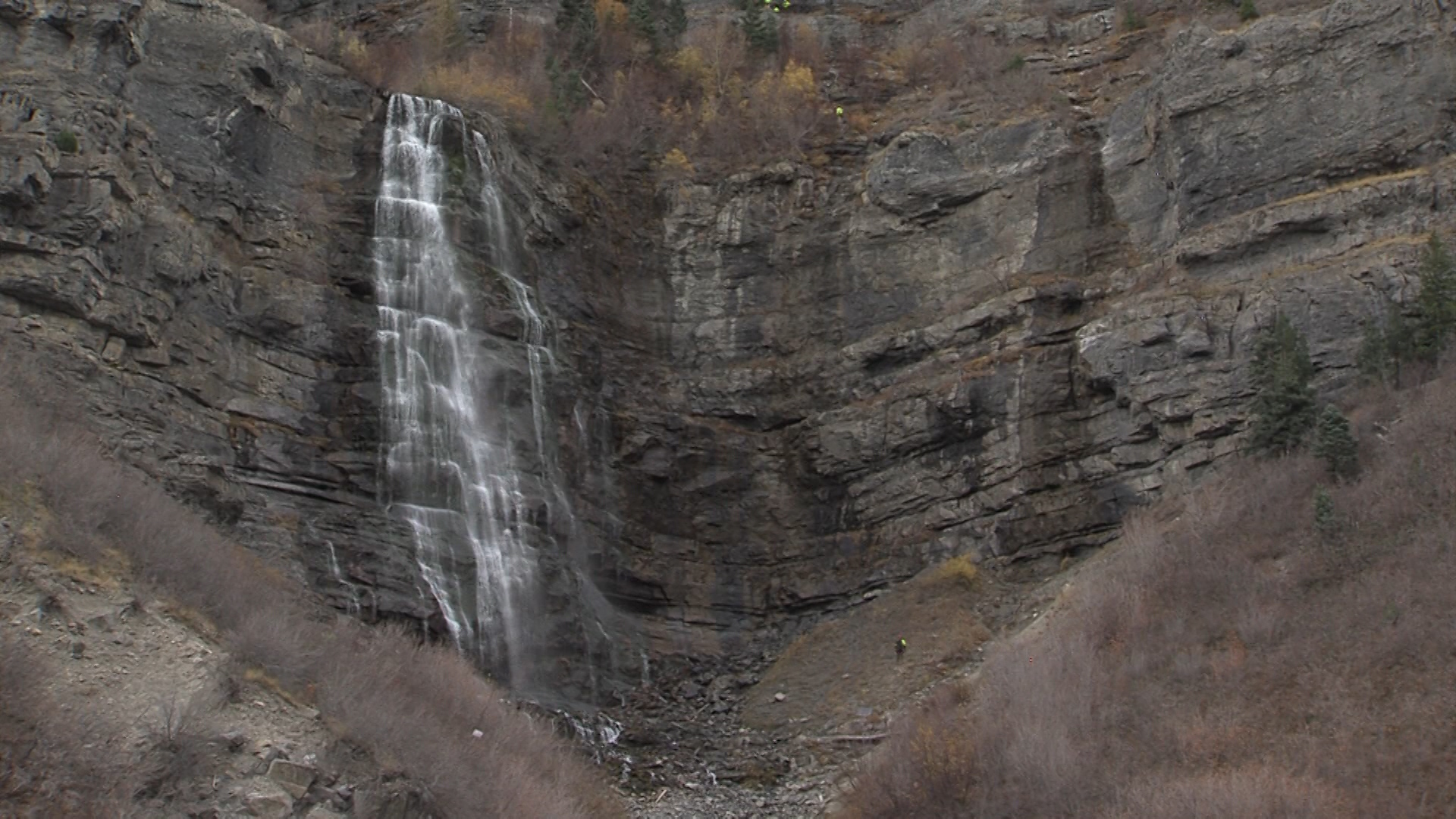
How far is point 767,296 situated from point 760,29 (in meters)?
13.9

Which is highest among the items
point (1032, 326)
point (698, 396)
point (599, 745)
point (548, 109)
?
point (548, 109)

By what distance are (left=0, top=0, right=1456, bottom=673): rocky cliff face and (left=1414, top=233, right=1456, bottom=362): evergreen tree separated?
1559 millimetres

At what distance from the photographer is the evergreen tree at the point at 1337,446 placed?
28.2 metres

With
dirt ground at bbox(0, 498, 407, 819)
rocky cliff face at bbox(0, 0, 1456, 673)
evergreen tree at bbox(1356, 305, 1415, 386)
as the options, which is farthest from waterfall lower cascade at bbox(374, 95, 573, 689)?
evergreen tree at bbox(1356, 305, 1415, 386)

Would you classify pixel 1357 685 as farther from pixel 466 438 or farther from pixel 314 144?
pixel 314 144

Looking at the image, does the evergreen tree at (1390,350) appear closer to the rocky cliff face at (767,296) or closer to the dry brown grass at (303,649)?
the rocky cliff face at (767,296)

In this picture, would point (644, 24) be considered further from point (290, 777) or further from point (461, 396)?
point (290, 777)

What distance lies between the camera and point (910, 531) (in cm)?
3650

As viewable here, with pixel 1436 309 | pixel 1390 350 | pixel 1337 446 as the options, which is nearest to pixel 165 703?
pixel 1337 446

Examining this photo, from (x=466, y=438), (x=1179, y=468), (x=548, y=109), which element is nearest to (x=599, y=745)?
(x=466, y=438)

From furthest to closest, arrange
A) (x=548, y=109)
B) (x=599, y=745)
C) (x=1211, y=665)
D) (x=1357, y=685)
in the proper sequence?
(x=548, y=109)
(x=599, y=745)
(x=1211, y=665)
(x=1357, y=685)

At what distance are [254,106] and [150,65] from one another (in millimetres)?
2699

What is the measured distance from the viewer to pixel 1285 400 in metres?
30.1

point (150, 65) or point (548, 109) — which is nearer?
point (150, 65)
